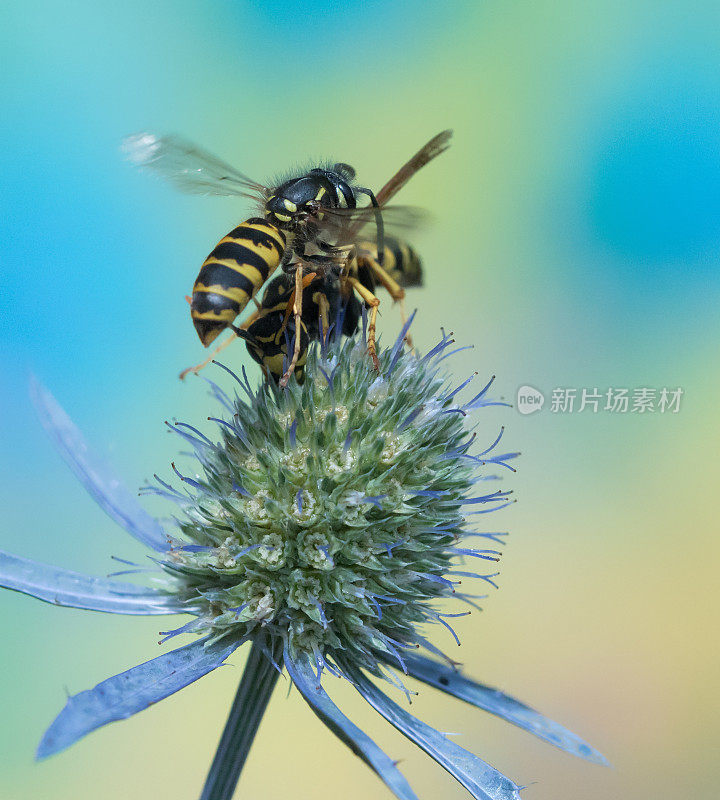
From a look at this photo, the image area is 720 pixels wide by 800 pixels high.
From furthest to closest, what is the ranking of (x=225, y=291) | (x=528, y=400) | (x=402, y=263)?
1. (x=528, y=400)
2. (x=402, y=263)
3. (x=225, y=291)

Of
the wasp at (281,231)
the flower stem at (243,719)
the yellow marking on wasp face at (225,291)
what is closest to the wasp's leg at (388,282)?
the wasp at (281,231)

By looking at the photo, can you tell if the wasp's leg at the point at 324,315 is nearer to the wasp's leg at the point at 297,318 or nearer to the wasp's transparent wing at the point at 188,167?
the wasp's leg at the point at 297,318

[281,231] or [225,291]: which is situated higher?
[281,231]

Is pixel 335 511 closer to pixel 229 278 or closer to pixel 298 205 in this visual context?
pixel 229 278

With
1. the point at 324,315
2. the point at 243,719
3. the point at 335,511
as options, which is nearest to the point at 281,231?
the point at 324,315

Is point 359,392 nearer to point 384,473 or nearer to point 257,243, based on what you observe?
point 384,473

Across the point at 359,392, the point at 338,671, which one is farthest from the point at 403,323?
the point at 338,671
